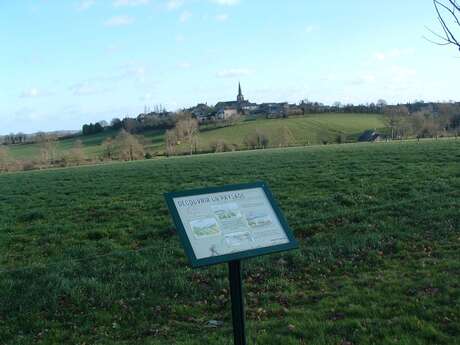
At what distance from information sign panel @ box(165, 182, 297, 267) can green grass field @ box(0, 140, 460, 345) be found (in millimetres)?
1728

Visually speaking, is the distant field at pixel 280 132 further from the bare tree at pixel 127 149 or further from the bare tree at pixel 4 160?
the bare tree at pixel 4 160

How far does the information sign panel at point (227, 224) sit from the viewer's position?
16.4ft

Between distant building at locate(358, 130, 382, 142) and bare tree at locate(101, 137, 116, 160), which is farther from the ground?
bare tree at locate(101, 137, 116, 160)

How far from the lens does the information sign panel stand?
5004 millimetres

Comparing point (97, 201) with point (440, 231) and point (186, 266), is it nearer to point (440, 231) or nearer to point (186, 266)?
point (186, 266)

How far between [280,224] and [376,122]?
407ft

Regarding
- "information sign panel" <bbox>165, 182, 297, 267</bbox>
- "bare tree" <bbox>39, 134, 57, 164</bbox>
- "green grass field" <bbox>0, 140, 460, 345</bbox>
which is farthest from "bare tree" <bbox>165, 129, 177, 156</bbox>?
"information sign panel" <bbox>165, 182, 297, 267</bbox>

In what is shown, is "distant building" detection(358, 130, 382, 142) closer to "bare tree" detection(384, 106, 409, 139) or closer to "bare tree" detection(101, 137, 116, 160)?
"bare tree" detection(384, 106, 409, 139)

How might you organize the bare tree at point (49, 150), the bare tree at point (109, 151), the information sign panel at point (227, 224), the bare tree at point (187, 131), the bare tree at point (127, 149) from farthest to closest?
the bare tree at point (187, 131) < the bare tree at point (109, 151) < the bare tree at point (127, 149) < the bare tree at point (49, 150) < the information sign panel at point (227, 224)

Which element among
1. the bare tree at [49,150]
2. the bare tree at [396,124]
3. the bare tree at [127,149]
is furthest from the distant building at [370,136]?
the bare tree at [49,150]

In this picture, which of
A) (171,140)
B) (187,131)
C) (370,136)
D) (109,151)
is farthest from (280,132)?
(109,151)

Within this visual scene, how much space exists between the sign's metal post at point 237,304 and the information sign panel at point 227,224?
10.9 inches

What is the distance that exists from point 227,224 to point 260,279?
3.97m

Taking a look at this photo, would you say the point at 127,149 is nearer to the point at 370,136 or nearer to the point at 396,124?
the point at 370,136
